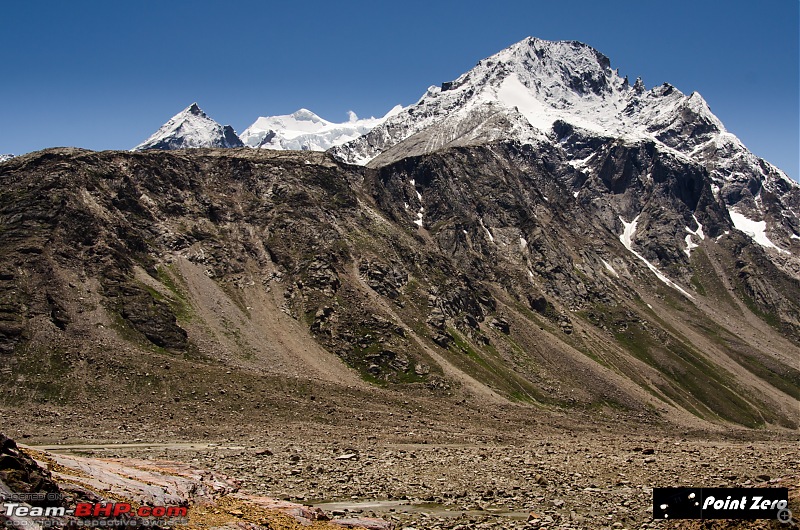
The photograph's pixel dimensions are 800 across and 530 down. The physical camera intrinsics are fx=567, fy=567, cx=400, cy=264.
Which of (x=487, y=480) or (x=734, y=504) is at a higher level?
(x=734, y=504)

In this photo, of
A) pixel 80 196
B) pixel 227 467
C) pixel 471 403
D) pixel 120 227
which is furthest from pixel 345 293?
pixel 227 467

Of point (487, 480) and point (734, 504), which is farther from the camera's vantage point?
point (487, 480)

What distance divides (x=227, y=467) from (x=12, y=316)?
106672 millimetres

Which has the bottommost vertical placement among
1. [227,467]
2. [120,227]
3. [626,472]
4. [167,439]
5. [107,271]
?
[167,439]

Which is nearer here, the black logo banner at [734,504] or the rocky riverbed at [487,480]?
the black logo banner at [734,504]

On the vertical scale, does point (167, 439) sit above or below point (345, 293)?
below

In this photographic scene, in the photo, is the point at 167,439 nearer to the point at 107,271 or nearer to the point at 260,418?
the point at 260,418

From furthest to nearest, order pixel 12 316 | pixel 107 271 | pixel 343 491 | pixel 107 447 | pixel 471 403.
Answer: pixel 107 271, pixel 471 403, pixel 12 316, pixel 107 447, pixel 343 491

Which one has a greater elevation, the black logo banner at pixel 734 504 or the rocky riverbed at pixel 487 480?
the black logo banner at pixel 734 504

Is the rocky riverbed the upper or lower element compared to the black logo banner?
lower

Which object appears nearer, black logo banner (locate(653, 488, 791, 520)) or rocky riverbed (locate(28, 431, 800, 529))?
black logo banner (locate(653, 488, 791, 520))

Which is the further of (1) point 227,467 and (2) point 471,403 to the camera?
(2) point 471,403

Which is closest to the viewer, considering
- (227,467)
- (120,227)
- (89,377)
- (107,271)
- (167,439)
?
(227,467)

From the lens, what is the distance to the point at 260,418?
115 metres
